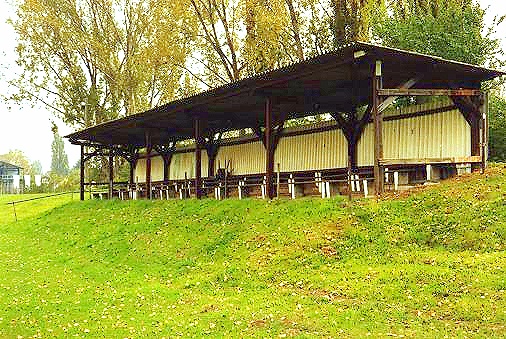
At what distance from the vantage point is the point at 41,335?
32.3ft

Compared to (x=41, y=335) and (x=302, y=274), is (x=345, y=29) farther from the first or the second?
(x=41, y=335)

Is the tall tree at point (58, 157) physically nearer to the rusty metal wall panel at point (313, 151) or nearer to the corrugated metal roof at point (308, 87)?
the corrugated metal roof at point (308, 87)

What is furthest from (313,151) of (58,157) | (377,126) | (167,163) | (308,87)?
(58,157)

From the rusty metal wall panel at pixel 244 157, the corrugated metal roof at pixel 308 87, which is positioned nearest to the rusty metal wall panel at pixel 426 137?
the corrugated metal roof at pixel 308 87

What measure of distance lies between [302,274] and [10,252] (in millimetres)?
14248

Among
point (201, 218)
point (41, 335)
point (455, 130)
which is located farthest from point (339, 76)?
point (41, 335)

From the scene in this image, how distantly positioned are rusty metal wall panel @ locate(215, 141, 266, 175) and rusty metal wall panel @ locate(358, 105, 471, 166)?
6477 millimetres

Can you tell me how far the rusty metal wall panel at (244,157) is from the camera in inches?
989

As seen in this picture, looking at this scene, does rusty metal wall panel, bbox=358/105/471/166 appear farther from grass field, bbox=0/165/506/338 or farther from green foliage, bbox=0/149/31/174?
green foliage, bbox=0/149/31/174

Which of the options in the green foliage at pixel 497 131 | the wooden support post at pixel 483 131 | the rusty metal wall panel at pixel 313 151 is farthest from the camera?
the green foliage at pixel 497 131

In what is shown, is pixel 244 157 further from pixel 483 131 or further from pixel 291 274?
pixel 291 274

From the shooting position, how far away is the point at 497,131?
2198 centimetres

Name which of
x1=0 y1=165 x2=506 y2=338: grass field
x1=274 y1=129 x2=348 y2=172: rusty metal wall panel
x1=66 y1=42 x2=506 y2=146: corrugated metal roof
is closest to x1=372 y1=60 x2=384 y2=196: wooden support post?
x1=66 y1=42 x2=506 y2=146: corrugated metal roof

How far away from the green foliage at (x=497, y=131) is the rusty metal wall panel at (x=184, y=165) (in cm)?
1367
